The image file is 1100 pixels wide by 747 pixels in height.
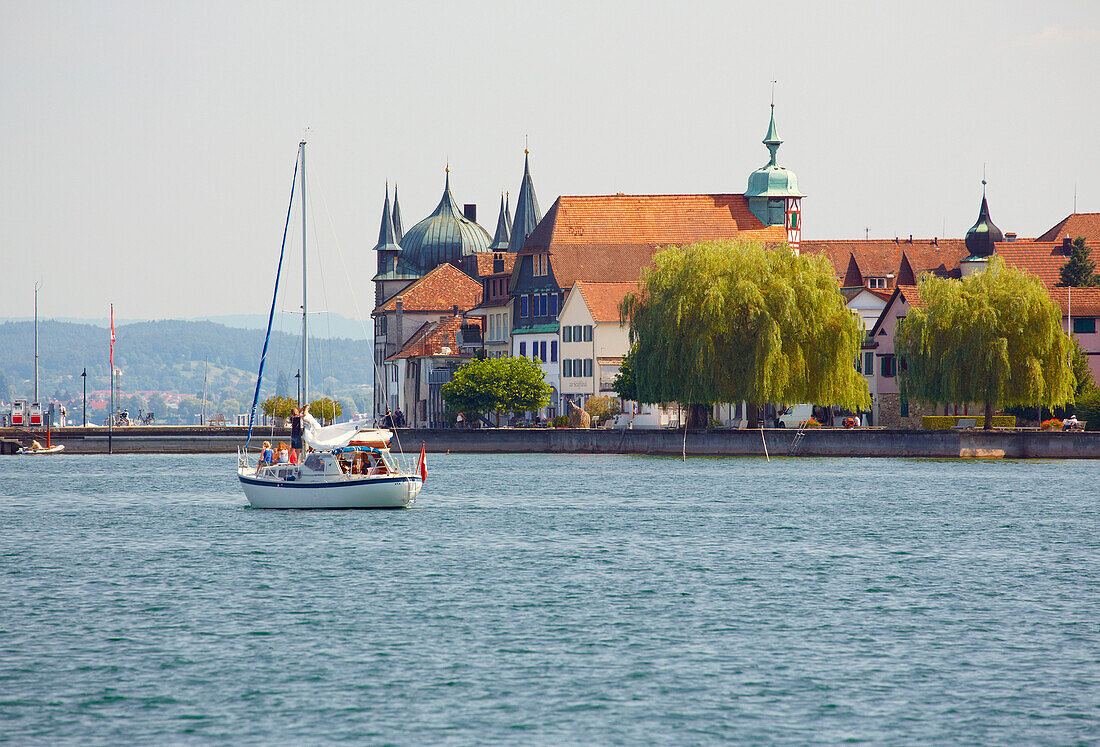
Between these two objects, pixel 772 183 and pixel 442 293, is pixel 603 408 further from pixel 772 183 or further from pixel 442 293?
pixel 442 293

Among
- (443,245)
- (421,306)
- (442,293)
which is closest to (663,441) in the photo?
(421,306)

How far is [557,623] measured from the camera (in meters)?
33.5

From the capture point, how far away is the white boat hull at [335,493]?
5694cm

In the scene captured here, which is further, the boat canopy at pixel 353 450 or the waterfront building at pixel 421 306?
the waterfront building at pixel 421 306

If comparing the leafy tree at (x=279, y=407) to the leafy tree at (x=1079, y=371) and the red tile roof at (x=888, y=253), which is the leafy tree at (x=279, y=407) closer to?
the red tile roof at (x=888, y=253)

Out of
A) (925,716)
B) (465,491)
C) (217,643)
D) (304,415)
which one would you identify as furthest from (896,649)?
(465,491)

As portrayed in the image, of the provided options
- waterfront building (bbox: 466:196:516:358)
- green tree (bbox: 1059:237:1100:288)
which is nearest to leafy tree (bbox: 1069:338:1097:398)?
green tree (bbox: 1059:237:1100:288)

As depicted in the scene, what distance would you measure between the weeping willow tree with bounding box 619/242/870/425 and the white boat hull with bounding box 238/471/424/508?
113 ft

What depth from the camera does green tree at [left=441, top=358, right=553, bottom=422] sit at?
121188 millimetres

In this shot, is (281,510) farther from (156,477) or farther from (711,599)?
(156,477)

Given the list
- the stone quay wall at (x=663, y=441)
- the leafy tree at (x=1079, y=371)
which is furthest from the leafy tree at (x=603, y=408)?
the leafy tree at (x=1079, y=371)

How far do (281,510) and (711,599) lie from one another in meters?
25.6

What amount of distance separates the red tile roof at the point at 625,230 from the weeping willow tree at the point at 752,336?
44.2m

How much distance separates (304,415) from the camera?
5694 cm
